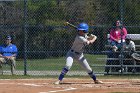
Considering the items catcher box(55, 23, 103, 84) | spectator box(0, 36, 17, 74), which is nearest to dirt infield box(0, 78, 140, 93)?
catcher box(55, 23, 103, 84)

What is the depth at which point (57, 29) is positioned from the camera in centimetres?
1883

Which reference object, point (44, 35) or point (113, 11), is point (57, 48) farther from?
point (113, 11)

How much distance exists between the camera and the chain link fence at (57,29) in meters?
18.4

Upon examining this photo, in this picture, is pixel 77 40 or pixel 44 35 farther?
pixel 44 35

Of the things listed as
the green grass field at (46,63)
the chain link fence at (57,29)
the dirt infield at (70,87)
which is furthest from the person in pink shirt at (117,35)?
the dirt infield at (70,87)

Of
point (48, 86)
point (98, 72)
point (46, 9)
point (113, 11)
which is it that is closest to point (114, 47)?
point (98, 72)

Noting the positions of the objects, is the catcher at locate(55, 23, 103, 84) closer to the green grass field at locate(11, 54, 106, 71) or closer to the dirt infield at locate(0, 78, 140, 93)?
the dirt infield at locate(0, 78, 140, 93)

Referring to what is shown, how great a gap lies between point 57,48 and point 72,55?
6.21 meters

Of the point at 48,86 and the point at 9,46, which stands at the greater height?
the point at 9,46

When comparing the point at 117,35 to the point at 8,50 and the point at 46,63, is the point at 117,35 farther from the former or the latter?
the point at 46,63

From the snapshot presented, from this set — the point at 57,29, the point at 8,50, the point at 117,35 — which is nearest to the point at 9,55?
the point at 8,50

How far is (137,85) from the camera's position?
1313 centimetres

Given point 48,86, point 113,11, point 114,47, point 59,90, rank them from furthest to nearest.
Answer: point 113,11 < point 114,47 < point 48,86 < point 59,90

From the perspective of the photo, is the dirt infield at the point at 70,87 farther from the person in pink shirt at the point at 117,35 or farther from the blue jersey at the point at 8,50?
the blue jersey at the point at 8,50
